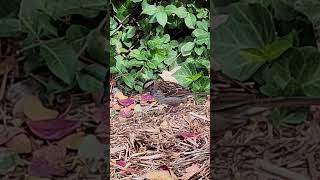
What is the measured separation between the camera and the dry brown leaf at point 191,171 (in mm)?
1999

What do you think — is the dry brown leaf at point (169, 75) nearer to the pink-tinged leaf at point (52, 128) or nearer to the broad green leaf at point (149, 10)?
the broad green leaf at point (149, 10)

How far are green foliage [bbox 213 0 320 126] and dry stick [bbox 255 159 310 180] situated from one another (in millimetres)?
156

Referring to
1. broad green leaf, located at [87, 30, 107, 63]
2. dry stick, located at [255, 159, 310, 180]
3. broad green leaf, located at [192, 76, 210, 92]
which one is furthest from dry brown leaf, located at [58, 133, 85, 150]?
broad green leaf, located at [192, 76, 210, 92]

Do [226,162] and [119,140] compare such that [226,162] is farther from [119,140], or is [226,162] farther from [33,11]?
[33,11]

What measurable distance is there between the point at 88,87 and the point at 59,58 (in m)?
0.13

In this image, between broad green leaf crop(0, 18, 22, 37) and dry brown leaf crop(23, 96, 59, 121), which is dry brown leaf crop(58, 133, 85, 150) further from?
broad green leaf crop(0, 18, 22, 37)

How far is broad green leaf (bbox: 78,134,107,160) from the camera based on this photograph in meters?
1.95

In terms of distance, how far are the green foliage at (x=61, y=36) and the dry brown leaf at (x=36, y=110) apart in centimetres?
5

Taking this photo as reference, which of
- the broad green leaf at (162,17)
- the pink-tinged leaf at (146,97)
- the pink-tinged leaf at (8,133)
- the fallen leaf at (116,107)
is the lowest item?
the pink-tinged leaf at (8,133)

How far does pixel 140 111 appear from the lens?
242 centimetres

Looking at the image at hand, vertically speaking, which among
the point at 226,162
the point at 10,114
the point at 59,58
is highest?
the point at 59,58

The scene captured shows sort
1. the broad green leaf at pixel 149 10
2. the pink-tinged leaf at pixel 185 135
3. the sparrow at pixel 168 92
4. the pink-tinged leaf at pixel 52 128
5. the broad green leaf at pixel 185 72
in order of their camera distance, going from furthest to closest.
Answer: the broad green leaf at pixel 149 10
the broad green leaf at pixel 185 72
the sparrow at pixel 168 92
the pink-tinged leaf at pixel 185 135
the pink-tinged leaf at pixel 52 128

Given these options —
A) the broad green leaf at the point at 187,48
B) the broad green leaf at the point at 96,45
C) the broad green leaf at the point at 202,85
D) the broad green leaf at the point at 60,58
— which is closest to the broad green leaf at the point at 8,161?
the broad green leaf at the point at 60,58

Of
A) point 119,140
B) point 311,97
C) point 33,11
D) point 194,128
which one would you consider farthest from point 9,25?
point 311,97
